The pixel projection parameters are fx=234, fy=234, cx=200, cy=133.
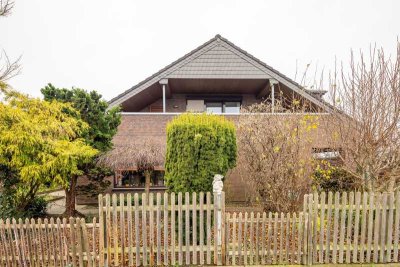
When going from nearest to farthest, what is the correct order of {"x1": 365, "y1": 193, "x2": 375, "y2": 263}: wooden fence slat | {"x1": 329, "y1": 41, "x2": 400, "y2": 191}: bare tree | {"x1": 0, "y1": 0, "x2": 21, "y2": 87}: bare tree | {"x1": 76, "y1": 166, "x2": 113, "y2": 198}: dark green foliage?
{"x1": 365, "y1": 193, "x2": 375, "y2": 263}: wooden fence slat < {"x1": 329, "y1": 41, "x2": 400, "y2": 191}: bare tree < {"x1": 0, "y1": 0, "x2": 21, "y2": 87}: bare tree < {"x1": 76, "y1": 166, "x2": 113, "y2": 198}: dark green foliage

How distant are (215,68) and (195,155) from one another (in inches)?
293

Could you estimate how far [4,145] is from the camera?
5336mm

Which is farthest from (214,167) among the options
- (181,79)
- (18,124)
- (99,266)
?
(181,79)

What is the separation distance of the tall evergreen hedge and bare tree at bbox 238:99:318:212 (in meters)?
2.06

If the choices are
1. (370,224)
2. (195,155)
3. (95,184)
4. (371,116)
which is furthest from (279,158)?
(95,184)

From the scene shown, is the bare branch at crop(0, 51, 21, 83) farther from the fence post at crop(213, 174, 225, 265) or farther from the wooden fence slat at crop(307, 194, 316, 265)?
the wooden fence slat at crop(307, 194, 316, 265)

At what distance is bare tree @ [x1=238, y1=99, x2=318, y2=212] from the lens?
21.9 feet

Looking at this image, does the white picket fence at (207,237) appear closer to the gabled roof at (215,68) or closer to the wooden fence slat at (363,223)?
the wooden fence slat at (363,223)

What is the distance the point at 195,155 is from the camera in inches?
212

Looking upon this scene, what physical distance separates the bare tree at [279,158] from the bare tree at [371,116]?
1.10 m

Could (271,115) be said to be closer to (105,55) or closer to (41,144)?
(41,144)

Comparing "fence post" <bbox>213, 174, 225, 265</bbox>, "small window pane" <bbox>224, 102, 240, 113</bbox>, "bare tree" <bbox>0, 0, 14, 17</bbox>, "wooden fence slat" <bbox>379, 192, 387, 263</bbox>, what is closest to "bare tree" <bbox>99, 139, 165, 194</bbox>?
"fence post" <bbox>213, 174, 225, 265</bbox>

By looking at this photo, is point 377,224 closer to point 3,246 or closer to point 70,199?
point 3,246

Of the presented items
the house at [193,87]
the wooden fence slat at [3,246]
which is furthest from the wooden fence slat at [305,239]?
the wooden fence slat at [3,246]
